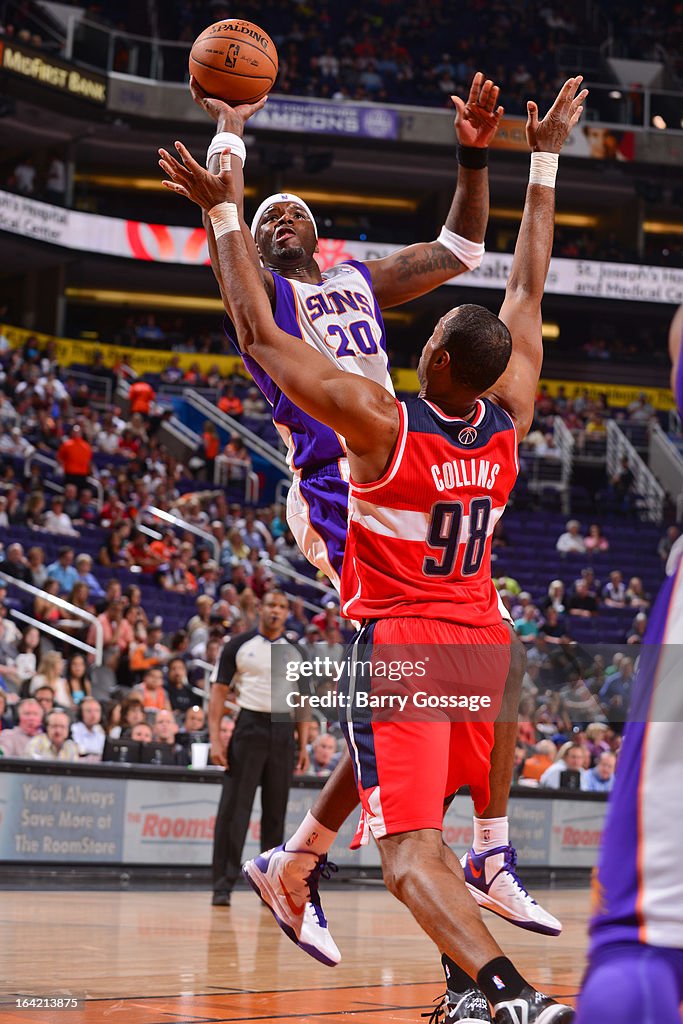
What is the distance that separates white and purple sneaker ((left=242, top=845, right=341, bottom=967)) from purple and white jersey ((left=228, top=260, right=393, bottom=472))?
60.3 inches

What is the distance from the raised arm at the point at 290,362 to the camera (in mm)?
4090

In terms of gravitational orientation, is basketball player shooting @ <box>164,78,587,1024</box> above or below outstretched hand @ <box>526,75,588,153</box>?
below

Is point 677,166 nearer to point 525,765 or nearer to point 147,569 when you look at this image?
point 147,569

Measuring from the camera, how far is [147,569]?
1844 centimetres

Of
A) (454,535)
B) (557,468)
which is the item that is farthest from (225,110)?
(557,468)

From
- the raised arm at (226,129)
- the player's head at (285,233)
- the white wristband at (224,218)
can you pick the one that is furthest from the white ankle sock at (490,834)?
the player's head at (285,233)

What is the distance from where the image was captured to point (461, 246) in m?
6.03

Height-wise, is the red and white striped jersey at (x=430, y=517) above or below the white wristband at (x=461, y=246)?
below

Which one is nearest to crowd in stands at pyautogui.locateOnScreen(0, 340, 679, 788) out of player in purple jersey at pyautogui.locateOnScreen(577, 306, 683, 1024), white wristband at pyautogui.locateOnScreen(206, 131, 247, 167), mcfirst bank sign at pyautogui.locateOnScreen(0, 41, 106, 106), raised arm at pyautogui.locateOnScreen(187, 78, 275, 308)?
mcfirst bank sign at pyautogui.locateOnScreen(0, 41, 106, 106)

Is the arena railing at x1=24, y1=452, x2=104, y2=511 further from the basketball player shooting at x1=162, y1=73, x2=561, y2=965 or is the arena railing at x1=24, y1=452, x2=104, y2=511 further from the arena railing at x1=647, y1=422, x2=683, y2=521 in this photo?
the basketball player shooting at x1=162, y1=73, x2=561, y2=965

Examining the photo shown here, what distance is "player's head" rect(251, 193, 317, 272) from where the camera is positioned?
5777mm

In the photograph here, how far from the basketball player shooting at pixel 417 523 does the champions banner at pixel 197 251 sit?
23.8m

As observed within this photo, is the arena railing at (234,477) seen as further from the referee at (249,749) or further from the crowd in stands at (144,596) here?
the referee at (249,749)

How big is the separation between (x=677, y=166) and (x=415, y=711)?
29727 mm
